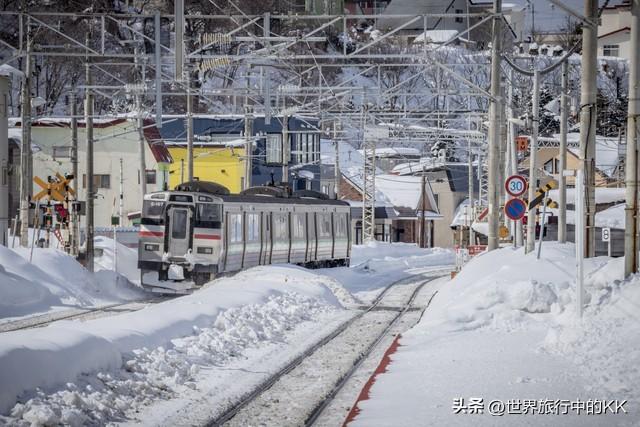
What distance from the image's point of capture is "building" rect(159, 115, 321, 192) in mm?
64500

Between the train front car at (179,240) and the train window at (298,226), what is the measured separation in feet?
22.2

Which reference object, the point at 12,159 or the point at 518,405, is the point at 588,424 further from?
the point at 12,159

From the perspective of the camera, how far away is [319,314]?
22641mm

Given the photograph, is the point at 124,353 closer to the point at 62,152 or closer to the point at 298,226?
the point at 298,226

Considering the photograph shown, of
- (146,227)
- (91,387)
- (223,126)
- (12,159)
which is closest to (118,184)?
(12,159)

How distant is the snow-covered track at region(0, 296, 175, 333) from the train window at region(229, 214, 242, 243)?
3.45m

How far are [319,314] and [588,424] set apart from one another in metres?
13.5

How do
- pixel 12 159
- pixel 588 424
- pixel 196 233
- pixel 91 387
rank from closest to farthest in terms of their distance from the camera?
pixel 588 424 < pixel 91 387 < pixel 196 233 < pixel 12 159

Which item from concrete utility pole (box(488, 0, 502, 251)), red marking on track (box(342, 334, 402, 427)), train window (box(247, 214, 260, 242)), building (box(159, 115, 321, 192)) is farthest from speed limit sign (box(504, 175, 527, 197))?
building (box(159, 115, 321, 192))

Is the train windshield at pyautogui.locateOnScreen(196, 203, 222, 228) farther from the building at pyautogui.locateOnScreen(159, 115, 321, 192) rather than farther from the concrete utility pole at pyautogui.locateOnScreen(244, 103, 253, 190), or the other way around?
the building at pyautogui.locateOnScreen(159, 115, 321, 192)

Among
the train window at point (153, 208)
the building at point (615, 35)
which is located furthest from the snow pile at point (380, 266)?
the building at point (615, 35)

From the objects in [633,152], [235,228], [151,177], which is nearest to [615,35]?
Answer: [151,177]

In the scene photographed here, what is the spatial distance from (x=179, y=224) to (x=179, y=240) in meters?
0.43

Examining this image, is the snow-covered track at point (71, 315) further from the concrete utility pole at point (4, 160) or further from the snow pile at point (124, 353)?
the concrete utility pole at point (4, 160)
